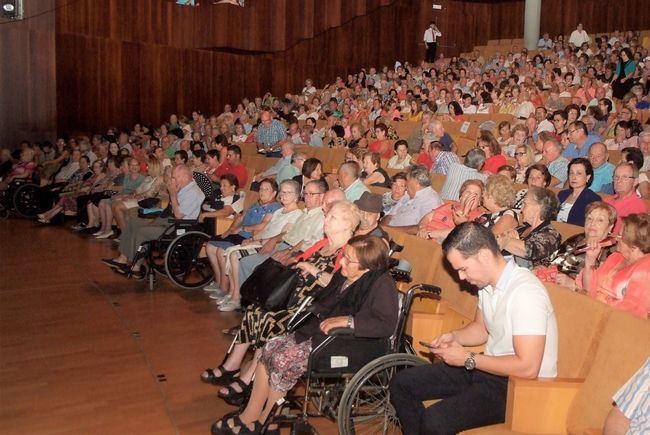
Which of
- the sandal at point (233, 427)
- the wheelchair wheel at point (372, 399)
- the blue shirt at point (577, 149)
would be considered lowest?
the sandal at point (233, 427)

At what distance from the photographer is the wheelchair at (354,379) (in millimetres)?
2699

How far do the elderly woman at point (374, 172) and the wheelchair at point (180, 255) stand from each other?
1386 millimetres

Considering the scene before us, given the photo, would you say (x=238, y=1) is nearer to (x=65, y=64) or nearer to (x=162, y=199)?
(x=65, y=64)

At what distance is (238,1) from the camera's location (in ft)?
45.8

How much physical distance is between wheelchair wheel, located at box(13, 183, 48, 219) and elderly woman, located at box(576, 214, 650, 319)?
7.28 metres

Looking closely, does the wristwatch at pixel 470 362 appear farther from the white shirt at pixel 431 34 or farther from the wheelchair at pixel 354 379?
the white shirt at pixel 431 34

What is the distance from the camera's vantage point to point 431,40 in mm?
15781

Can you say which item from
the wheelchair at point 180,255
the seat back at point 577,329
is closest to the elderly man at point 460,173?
the wheelchair at point 180,255

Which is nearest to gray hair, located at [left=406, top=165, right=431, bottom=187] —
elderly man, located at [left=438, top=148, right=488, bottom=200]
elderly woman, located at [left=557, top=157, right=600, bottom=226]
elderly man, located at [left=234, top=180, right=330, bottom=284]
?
elderly man, located at [left=438, top=148, right=488, bottom=200]

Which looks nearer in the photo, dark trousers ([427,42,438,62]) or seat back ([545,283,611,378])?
seat back ([545,283,611,378])

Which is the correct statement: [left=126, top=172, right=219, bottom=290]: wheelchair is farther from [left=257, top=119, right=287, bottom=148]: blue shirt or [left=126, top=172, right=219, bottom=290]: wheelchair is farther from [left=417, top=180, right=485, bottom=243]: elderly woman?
[left=257, top=119, right=287, bottom=148]: blue shirt

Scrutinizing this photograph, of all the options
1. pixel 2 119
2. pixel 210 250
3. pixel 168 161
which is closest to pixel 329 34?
pixel 2 119

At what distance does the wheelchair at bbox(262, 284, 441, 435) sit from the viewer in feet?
8.86

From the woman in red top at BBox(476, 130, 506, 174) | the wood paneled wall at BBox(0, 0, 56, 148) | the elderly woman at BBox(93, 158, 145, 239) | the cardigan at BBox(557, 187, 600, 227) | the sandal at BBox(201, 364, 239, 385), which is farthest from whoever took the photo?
the wood paneled wall at BBox(0, 0, 56, 148)
